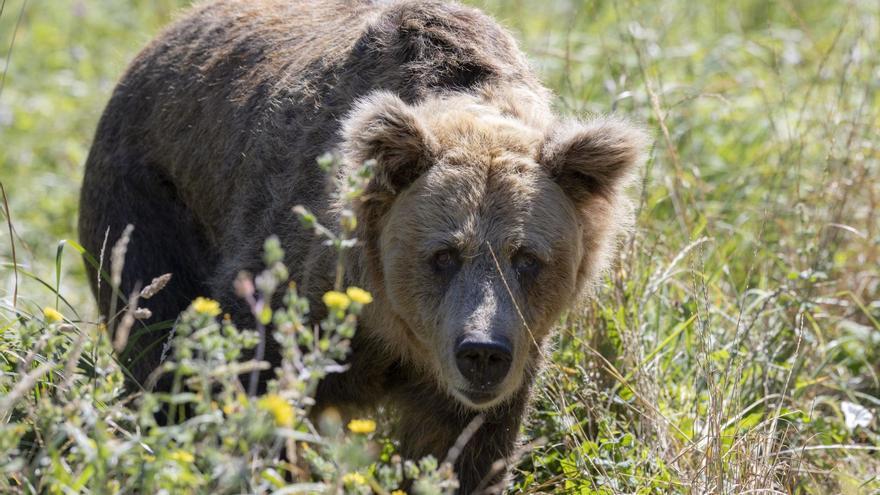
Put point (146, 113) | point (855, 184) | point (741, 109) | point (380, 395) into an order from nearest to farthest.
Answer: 1. point (380, 395)
2. point (146, 113)
3. point (855, 184)
4. point (741, 109)

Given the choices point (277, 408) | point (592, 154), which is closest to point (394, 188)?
point (592, 154)

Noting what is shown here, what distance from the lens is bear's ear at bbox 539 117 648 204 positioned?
182 inches

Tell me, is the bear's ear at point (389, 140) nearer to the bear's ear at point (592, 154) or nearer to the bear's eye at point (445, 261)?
the bear's eye at point (445, 261)

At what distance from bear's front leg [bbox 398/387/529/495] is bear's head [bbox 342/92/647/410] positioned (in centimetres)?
16

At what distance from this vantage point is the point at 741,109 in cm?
886

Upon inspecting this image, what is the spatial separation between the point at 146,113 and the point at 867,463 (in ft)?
12.4

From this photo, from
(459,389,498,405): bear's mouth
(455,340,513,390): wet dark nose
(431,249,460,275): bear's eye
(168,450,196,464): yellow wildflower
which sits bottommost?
(459,389,498,405): bear's mouth

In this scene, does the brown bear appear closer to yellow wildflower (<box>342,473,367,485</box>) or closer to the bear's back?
the bear's back

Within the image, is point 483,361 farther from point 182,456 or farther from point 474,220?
point 182,456

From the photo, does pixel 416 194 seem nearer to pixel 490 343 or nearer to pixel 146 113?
pixel 490 343

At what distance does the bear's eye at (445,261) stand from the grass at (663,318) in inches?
28.2

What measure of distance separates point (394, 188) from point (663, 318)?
1.95 meters

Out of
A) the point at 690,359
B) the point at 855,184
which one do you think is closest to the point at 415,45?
the point at 690,359

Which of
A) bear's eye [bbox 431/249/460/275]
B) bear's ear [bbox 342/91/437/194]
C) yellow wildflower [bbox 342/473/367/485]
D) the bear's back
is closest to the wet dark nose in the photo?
bear's eye [bbox 431/249/460/275]
